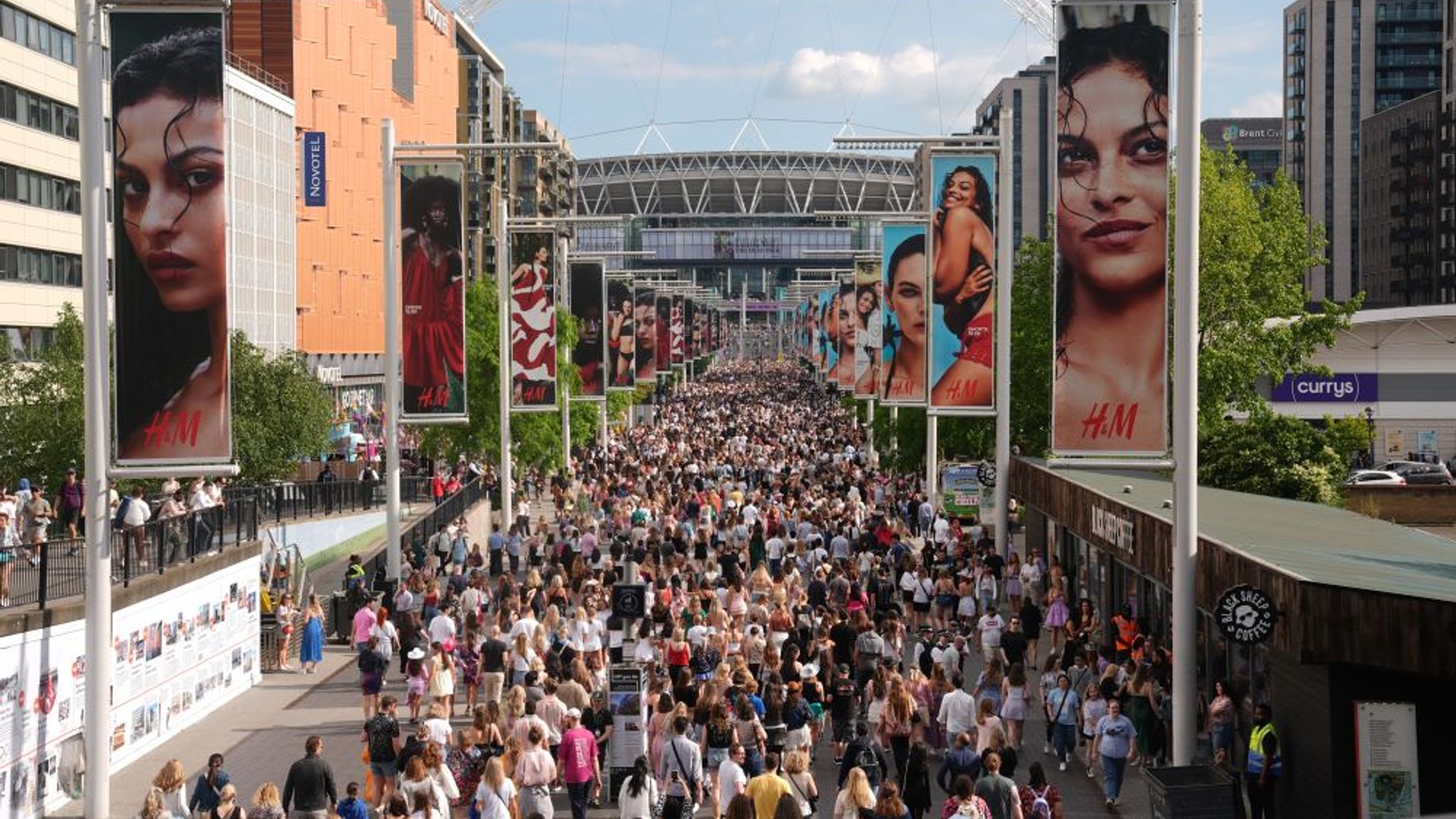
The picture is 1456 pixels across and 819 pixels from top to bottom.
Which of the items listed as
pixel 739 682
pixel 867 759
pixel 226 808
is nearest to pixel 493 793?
pixel 226 808

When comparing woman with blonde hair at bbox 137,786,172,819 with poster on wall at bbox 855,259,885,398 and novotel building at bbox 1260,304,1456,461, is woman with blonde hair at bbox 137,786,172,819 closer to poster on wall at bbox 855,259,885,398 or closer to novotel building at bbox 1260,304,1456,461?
poster on wall at bbox 855,259,885,398

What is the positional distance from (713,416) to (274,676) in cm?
6448

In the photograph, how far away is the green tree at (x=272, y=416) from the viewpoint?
156 feet

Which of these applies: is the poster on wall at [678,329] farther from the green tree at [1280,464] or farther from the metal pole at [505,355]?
the green tree at [1280,464]

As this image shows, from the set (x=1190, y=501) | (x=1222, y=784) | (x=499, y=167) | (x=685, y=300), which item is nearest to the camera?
(x=1222, y=784)

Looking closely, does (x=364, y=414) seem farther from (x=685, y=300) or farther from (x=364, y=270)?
(x=685, y=300)

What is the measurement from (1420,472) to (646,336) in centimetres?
2758

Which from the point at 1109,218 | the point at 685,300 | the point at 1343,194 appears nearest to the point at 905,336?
the point at 1109,218

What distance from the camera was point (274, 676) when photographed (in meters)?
28.8

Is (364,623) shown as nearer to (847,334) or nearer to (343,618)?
(343,618)

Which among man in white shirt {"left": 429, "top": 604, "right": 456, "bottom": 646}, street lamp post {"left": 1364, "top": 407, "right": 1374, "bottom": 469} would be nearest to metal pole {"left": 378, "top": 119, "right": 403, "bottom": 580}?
man in white shirt {"left": 429, "top": 604, "right": 456, "bottom": 646}

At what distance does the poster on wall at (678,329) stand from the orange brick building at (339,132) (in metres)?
14.3

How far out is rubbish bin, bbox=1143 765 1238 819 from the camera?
14.2 metres

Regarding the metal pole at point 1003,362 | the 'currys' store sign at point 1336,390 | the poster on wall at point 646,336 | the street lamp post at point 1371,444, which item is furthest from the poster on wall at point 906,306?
the 'currys' store sign at point 1336,390
